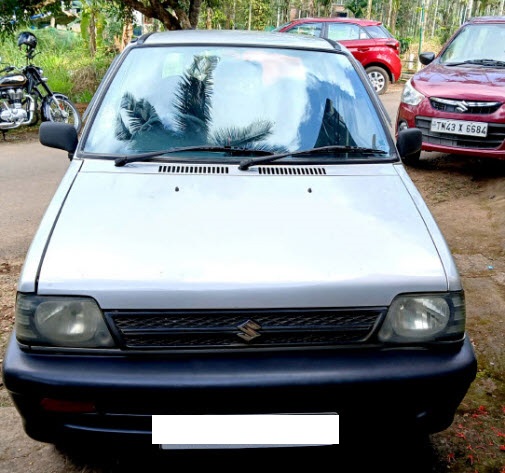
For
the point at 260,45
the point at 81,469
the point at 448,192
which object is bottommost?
the point at 448,192

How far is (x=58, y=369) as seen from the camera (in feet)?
6.55

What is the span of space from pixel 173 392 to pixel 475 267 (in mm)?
3344

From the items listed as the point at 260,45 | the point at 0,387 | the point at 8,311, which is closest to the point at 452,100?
the point at 260,45

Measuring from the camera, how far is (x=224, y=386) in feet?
6.44

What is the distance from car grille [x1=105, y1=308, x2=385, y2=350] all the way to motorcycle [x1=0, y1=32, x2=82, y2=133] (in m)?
7.28

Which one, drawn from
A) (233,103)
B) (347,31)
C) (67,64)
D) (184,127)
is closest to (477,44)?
(233,103)

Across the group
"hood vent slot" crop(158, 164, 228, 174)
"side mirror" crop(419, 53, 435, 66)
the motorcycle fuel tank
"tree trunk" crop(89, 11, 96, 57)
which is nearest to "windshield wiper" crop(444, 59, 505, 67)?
"side mirror" crop(419, 53, 435, 66)

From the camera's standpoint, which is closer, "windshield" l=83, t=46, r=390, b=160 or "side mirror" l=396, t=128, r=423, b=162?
"windshield" l=83, t=46, r=390, b=160

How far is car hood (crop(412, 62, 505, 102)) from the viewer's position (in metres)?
6.57

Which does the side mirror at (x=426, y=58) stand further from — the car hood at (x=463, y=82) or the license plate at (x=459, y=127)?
the license plate at (x=459, y=127)

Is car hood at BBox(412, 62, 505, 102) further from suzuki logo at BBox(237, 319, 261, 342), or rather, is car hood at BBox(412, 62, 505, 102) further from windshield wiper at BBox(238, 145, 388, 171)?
suzuki logo at BBox(237, 319, 261, 342)

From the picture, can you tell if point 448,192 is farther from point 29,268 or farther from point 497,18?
point 29,268

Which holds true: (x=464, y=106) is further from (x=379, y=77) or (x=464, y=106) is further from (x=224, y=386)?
(x=379, y=77)

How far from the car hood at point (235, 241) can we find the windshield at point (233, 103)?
0.27 m
